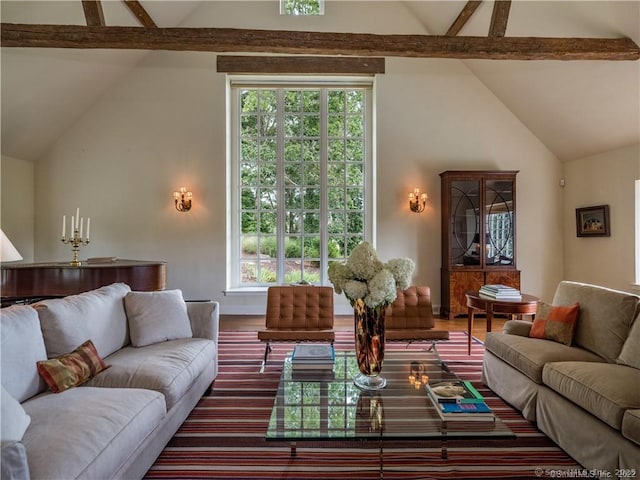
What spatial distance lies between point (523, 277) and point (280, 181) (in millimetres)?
4146

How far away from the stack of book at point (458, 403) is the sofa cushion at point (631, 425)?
1.89 feet

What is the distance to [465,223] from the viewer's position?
5.02 metres

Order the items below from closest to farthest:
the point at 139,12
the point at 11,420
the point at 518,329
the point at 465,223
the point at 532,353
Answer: the point at 11,420
the point at 532,353
the point at 518,329
the point at 139,12
the point at 465,223

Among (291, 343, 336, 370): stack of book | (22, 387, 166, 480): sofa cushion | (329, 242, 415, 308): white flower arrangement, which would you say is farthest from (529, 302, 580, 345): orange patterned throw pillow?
(22, 387, 166, 480): sofa cushion

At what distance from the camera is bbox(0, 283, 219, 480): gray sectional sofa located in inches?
50.6

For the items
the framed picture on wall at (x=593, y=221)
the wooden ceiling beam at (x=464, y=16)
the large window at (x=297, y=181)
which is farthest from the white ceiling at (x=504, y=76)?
the large window at (x=297, y=181)

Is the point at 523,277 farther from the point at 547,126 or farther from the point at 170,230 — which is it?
the point at 170,230

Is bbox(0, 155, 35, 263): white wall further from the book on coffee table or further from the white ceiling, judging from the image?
the book on coffee table

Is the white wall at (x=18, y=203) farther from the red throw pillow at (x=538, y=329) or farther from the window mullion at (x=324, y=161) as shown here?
the red throw pillow at (x=538, y=329)

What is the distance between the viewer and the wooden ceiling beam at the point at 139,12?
4.14 meters

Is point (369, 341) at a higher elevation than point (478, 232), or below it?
below

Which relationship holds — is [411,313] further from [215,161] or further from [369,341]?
[215,161]

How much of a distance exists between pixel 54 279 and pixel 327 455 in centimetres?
345

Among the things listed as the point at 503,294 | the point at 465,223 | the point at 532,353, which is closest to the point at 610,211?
the point at 465,223
